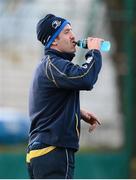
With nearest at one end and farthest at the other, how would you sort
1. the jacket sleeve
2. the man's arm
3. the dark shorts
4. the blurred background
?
the jacket sleeve < the dark shorts < the man's arm < the blurred background

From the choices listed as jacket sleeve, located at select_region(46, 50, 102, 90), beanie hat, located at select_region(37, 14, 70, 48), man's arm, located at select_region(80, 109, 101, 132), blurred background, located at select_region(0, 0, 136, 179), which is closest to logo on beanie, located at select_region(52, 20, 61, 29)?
beanie hat, located at select_region(37, 14, 70, 48)

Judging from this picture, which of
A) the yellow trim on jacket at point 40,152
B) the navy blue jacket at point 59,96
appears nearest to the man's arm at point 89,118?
the navy blue jacket at point 59,96

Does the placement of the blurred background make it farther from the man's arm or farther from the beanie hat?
the beanie hat

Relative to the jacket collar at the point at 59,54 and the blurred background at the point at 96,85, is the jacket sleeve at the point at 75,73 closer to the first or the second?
the jacket collar at the point at 59,54

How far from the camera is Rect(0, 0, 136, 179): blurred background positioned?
38.7 ft

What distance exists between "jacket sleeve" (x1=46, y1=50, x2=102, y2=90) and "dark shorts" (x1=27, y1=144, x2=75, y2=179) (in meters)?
0.50

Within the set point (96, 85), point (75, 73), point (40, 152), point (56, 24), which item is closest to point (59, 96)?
point (75, 73)

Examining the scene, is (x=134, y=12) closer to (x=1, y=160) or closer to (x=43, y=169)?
(x=1, y=160)

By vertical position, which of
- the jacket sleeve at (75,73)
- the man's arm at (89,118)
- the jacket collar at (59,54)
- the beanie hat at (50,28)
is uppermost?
the beanie hat at (50,28)

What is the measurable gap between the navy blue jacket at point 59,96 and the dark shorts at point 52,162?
0.06 metres

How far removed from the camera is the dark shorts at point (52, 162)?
6270 millimetres

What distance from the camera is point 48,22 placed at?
6.42 meters

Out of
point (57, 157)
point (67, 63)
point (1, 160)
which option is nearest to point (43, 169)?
point (57, 157)

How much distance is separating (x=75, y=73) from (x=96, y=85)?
231 inches
